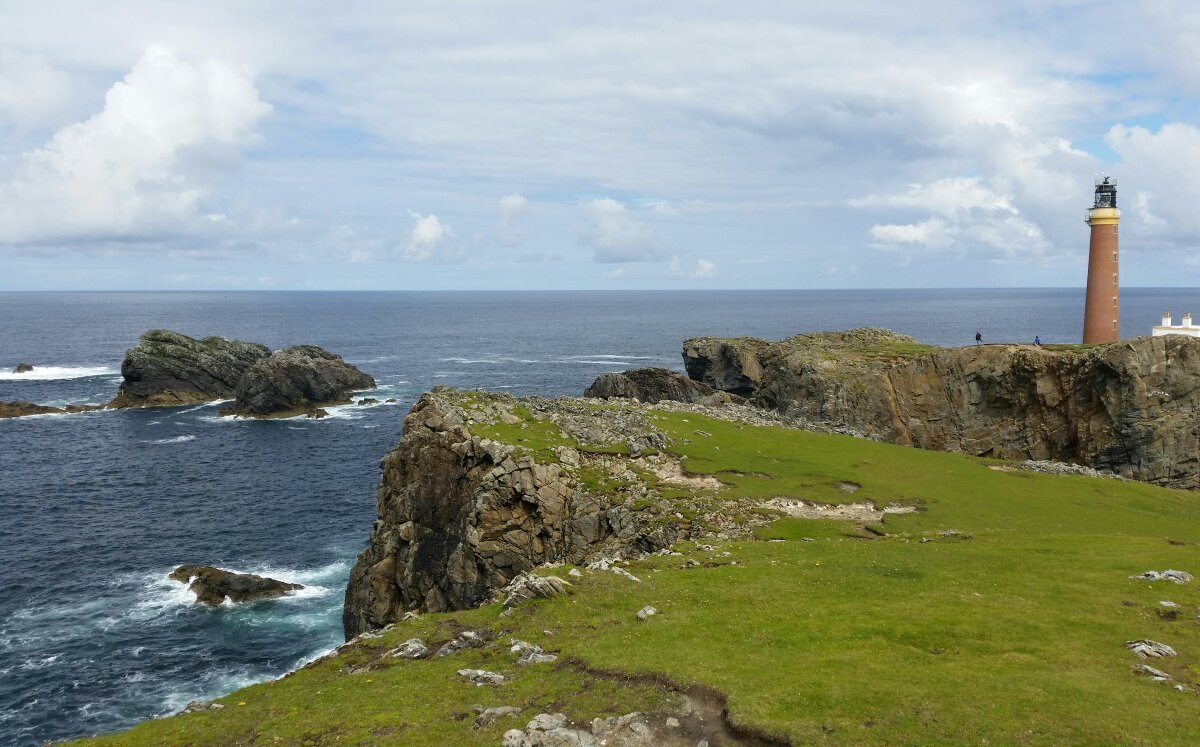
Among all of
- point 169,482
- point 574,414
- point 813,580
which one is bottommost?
point 169,482

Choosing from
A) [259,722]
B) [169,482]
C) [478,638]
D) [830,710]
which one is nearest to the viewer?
[830,710]

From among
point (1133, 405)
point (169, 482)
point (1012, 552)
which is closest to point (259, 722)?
point (1012, 552)

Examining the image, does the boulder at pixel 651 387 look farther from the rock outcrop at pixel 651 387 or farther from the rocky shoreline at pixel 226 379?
the rocky shoreline at pixel 226 379

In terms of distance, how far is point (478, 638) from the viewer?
85.8ft

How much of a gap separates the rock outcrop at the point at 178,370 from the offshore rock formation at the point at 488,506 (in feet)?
304

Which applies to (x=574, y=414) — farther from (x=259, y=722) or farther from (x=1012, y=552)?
(x=259, y=722)

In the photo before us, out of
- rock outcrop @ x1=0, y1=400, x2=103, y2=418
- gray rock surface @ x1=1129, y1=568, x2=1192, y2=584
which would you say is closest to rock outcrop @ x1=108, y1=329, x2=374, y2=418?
rock outcrop @ x1=0, y1=400, x2=103, y2=418

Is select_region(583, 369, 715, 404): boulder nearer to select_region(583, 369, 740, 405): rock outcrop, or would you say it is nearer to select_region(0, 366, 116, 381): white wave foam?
select_region(583, 369, 740, 405): rock outcrop

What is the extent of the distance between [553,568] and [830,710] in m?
14.1

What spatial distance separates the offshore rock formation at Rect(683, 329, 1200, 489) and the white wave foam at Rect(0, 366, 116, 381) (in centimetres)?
14067

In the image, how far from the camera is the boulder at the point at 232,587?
181ft

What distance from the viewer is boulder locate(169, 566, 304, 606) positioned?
181 ft

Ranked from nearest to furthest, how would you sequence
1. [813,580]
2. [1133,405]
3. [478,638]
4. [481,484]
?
[478,638], [813,580], [481,484], [1133,405]

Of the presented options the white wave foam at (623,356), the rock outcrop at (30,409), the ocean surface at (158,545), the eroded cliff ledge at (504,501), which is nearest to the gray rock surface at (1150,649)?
the eroded cliff ledge at (504,501)
